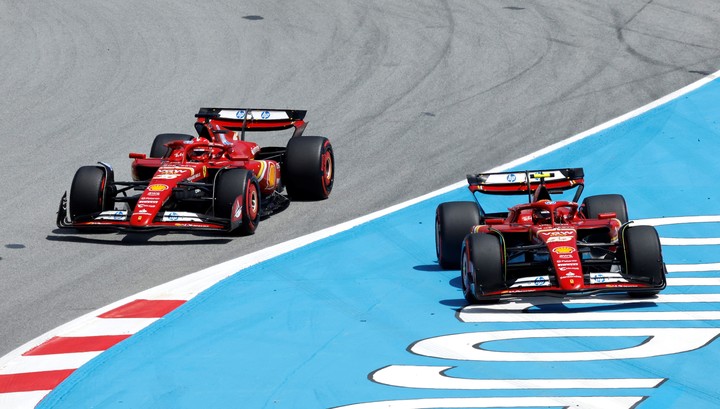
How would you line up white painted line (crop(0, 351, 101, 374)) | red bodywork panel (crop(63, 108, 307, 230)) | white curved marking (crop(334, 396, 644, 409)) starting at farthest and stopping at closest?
red bodywork panel (crop(63, 108, 307, 230)), white painted line (crop(0, 351, 101, 374)), white curved marking (crop(334, 396, 644, 409))

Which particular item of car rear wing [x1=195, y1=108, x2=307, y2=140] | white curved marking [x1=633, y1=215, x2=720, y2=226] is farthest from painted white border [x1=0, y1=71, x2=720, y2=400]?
white curved marking [x1=633, y1=215, x2=720, y2=226]

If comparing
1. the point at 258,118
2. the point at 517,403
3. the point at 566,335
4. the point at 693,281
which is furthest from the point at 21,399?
the point at 258,118

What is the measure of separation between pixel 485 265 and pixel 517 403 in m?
2.43

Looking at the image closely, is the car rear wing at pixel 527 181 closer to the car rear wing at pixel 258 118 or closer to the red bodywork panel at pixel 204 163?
the red bodywork panel at pixel 204 163

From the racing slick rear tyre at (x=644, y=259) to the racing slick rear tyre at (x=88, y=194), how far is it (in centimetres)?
637

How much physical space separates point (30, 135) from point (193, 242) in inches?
246

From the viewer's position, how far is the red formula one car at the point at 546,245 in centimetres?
1052

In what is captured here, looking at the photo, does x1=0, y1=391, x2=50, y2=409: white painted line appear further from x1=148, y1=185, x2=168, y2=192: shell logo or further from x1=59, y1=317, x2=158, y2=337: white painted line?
x1=148, y1=185, x2=168, y2=192: shell logo

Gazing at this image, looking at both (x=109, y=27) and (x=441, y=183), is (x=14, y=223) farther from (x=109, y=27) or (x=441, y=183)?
(x=109, y=27)

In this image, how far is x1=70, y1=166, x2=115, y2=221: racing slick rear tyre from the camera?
14.0m

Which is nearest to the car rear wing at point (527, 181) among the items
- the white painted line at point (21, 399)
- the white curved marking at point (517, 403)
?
the white curved marking at point (517, 403)

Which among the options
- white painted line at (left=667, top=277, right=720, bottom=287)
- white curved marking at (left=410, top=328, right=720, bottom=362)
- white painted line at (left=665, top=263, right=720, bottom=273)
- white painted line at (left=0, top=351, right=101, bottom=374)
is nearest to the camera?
white curved marking at (left=410, top=328, right=720, bottom=362)

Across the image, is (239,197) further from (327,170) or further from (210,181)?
(327,170)

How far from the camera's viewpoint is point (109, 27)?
2500 cm
